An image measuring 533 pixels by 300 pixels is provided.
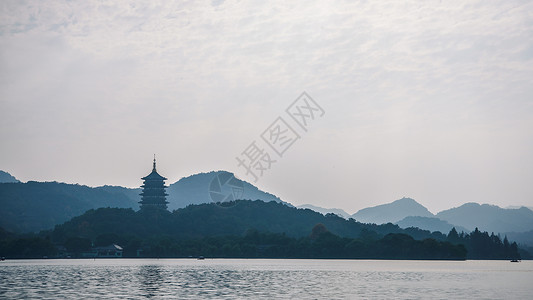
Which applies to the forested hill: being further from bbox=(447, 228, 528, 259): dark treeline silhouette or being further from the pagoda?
bbox=(447, 228, 528, 259): dark treeline silhouette

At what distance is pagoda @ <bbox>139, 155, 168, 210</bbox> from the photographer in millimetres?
192500

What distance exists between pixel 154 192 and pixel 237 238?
5504 cm

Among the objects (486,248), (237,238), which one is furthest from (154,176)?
(486,248)

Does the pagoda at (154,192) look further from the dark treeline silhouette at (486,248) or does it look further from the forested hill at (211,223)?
the dark treeline silhouette at (486,248)

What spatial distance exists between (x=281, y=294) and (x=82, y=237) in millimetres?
106857

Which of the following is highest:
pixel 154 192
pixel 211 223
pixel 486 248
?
pixel 154 192

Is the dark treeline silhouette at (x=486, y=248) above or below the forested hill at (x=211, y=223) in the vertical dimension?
below

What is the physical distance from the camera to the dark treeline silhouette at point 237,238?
433 ft

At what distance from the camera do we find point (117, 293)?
47625 mm

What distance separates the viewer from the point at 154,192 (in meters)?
194

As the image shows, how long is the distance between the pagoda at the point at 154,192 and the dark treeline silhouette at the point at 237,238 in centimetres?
1206

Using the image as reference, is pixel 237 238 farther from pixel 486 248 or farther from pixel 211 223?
pixel 486 248

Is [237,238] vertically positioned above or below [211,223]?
below

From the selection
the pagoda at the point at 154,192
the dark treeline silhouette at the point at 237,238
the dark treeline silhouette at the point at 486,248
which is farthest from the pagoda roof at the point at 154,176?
the dark treeline silhouette at the point at 486,248
